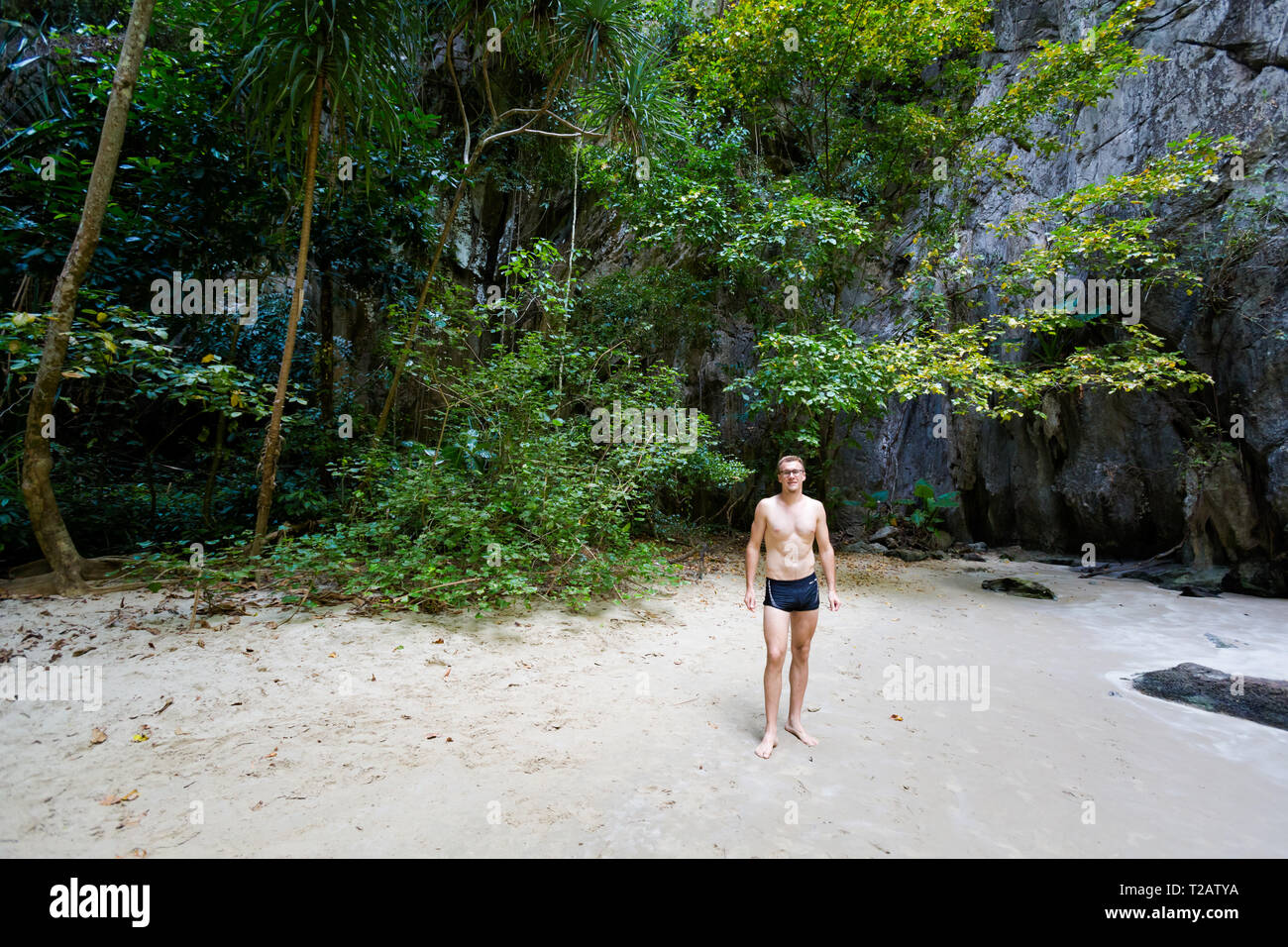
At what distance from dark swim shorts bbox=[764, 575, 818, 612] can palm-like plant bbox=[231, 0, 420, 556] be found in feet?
14.3

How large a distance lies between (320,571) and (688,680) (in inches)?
124

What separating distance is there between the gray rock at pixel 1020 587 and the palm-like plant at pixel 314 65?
8443 millimetres

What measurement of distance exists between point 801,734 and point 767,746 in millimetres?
258

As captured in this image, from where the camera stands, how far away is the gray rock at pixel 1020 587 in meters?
6.83

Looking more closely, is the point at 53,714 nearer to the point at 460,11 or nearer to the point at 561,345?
the point at 561,345

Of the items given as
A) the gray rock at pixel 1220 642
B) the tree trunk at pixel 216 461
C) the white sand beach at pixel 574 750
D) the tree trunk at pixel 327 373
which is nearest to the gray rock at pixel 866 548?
the gray rock at pixel 1220 642

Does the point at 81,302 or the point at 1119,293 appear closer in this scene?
the point at 81,302

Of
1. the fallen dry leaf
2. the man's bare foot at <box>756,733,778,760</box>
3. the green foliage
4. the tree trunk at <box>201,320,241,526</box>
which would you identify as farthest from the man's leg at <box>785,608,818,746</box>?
the green foliage

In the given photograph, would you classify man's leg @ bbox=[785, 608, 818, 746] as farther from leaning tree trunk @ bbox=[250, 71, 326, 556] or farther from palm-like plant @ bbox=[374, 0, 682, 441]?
palm-like plant @ bbox=[374, 0, 682, 441]

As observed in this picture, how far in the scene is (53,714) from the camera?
101 inches

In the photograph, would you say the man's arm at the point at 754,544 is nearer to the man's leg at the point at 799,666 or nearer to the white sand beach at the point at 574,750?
the man's leg at the point at 799,666

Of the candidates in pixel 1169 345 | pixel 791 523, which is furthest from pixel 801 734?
pixel 1169 345

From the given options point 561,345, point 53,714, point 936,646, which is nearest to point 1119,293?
point 936,646

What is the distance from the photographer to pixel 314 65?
430 cm
